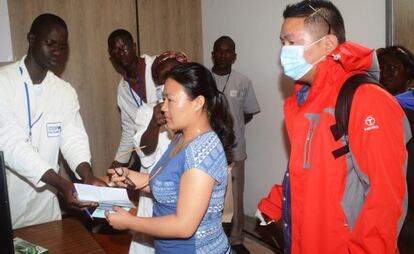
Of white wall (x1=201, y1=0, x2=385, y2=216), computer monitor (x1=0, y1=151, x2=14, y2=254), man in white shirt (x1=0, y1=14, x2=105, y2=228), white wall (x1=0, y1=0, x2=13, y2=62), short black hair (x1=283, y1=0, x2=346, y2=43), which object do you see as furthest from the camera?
white wall (x1=201, y1=0, x2=385, y2=216)

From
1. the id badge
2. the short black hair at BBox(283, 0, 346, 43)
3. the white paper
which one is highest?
the short black hair at BBox(283, 0, 346, 43)

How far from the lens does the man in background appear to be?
11.3ft

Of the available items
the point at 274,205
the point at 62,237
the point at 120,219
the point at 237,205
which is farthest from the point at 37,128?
the point at 237,205

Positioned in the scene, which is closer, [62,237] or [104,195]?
[104,195]

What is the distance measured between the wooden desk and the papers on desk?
19cm

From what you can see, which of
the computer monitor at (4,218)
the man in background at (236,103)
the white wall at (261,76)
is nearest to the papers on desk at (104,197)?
the computer monitor at (4,218)

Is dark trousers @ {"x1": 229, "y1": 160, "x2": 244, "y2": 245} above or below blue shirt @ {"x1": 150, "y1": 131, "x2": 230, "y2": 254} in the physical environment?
below

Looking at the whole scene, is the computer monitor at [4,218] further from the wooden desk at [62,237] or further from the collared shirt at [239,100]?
the collared shirt at [239,100]

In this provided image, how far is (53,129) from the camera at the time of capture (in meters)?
2.13

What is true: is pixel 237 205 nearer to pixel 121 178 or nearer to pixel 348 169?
pixel 121 178

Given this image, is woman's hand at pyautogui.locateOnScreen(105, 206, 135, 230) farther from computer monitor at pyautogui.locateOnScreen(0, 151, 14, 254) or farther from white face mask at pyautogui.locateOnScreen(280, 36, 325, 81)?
white face mask at pyautogui.locateOnScreen(280, 36, 325, 81)

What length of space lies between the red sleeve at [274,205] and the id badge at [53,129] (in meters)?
1.23

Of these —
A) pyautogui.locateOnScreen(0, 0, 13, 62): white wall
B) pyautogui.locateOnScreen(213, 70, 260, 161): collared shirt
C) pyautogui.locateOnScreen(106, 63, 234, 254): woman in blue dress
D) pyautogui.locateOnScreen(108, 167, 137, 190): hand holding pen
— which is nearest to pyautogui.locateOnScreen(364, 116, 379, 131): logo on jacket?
pyautogui.locateOnScreen(106, 63, 234, 254): woman in blue dress

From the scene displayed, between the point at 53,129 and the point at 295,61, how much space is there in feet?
4.64
